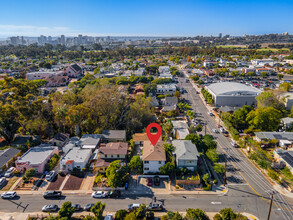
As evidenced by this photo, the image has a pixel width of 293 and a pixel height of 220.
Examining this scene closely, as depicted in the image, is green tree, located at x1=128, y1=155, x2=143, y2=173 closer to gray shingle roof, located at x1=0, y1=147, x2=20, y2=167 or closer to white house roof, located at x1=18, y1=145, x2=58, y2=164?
white house roof, located at x1=18, y1=145, x2=58, y2=164

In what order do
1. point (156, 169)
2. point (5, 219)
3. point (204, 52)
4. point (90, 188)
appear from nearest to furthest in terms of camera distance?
point (5, 219) < point (90, 188) < point (156, 169) < point (204, 52)

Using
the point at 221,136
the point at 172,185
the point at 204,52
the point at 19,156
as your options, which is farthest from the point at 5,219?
the point at 204,52

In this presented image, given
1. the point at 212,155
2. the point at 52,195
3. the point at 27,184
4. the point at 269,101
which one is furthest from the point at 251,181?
the point at 27,184

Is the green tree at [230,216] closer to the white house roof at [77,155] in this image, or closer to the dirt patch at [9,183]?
the white house roof at [77,155]

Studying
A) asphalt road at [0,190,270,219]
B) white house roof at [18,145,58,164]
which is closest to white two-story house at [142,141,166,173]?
asphalt road at [0,190,270,219]

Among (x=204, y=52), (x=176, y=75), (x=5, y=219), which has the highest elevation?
(x=204, y=52)

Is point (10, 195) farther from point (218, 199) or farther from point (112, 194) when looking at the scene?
point (218, 199)
